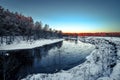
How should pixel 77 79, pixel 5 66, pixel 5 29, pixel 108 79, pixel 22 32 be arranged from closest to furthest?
Result: pixel 108 79
pixel 77 79
pixel 5 66
pixel 5 29
pixel 22 32

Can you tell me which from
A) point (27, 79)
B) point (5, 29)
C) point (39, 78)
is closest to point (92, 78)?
point (39, 78)

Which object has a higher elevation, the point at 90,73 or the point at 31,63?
the point at 90,73

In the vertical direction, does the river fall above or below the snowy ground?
below

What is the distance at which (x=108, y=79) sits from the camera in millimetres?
15703

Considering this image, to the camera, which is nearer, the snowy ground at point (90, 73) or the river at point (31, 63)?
the snowy ground at point (90, 73)

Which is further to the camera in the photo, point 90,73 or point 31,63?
point 31,63

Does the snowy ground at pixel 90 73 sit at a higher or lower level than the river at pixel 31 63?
higher

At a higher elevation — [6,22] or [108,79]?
[6,22]

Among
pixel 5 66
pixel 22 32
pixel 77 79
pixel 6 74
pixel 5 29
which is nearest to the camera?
pixel 77 79

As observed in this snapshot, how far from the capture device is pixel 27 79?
17578 mm

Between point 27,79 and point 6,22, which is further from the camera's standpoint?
point 6,22

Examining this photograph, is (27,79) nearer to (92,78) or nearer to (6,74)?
(6,74)

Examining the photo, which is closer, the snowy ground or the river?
the snowy ground

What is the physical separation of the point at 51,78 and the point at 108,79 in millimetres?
6088
